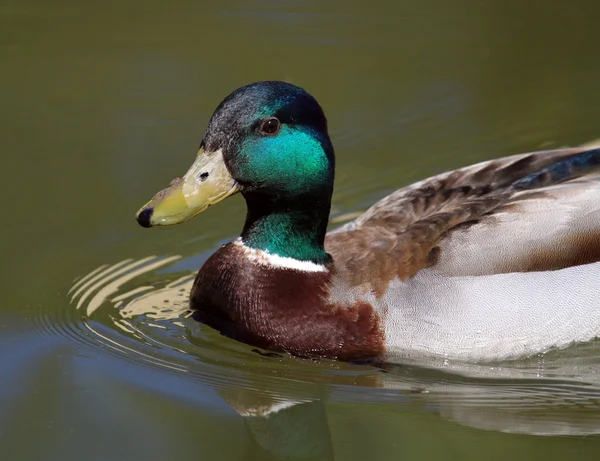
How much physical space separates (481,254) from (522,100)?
358 cm

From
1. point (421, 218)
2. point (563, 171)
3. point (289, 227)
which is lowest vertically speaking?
point (289, 227)

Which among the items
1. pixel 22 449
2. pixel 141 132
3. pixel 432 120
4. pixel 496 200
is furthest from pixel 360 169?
pixel 22 449

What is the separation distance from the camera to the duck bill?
5.11 metres

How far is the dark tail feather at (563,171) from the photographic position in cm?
579

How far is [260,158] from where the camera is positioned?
17.1 ft

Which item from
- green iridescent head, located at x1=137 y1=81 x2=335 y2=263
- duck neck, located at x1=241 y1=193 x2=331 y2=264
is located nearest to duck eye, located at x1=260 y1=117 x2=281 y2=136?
green iridescent head, located at x1=137 y1=81 x2=335 y2=263

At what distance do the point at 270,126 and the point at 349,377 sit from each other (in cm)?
125

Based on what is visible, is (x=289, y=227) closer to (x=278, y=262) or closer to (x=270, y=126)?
(x=278, y=262)

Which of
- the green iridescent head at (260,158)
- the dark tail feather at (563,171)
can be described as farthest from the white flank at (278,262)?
the dark tail feather at (563,171)

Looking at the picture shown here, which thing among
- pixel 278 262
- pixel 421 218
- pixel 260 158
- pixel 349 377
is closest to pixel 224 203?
pixel 278 262

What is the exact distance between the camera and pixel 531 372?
5332mm

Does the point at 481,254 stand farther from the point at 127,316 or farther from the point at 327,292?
the point at 127,316

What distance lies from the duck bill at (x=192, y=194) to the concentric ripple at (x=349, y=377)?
2.44ft

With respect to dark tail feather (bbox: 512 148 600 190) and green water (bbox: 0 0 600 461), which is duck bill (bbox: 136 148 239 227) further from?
dark tail feather (bbox: 512 148 600 190)
